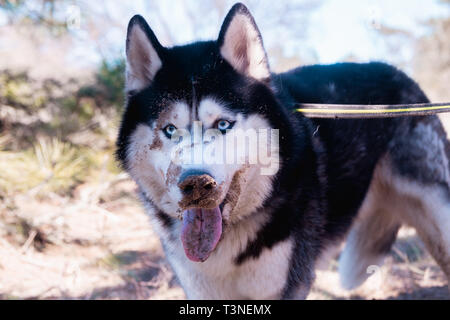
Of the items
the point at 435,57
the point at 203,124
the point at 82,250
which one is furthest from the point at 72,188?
the point at 435,57

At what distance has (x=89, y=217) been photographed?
505 cm

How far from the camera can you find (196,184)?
163cm

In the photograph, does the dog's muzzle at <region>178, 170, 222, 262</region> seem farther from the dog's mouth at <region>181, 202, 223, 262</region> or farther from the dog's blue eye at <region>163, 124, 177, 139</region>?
the dog's blue eye at <region>163, 124, 177, 139</region>

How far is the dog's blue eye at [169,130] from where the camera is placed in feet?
6.45

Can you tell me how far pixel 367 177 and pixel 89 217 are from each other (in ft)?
12.2

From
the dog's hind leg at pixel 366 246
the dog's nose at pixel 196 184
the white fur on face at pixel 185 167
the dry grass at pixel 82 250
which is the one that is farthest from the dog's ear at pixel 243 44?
the dry grass at pixel 82 250

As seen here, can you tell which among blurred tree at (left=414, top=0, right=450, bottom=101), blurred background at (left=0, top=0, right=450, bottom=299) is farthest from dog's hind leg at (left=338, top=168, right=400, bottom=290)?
blurred tree at (left=414, top=0, right=450, bottom=101)

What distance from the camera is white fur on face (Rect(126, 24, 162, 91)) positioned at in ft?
7.01

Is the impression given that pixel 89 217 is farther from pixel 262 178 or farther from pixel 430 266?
pixel 430 266

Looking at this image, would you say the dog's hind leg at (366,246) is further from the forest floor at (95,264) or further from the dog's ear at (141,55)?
the dog's ear at (141,55)

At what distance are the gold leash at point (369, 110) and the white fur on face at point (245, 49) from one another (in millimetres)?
428

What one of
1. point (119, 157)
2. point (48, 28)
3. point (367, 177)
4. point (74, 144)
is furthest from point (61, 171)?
point (367, 177)

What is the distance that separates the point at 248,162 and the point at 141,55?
0.91 metres

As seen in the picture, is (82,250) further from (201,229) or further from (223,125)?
(223,125)
